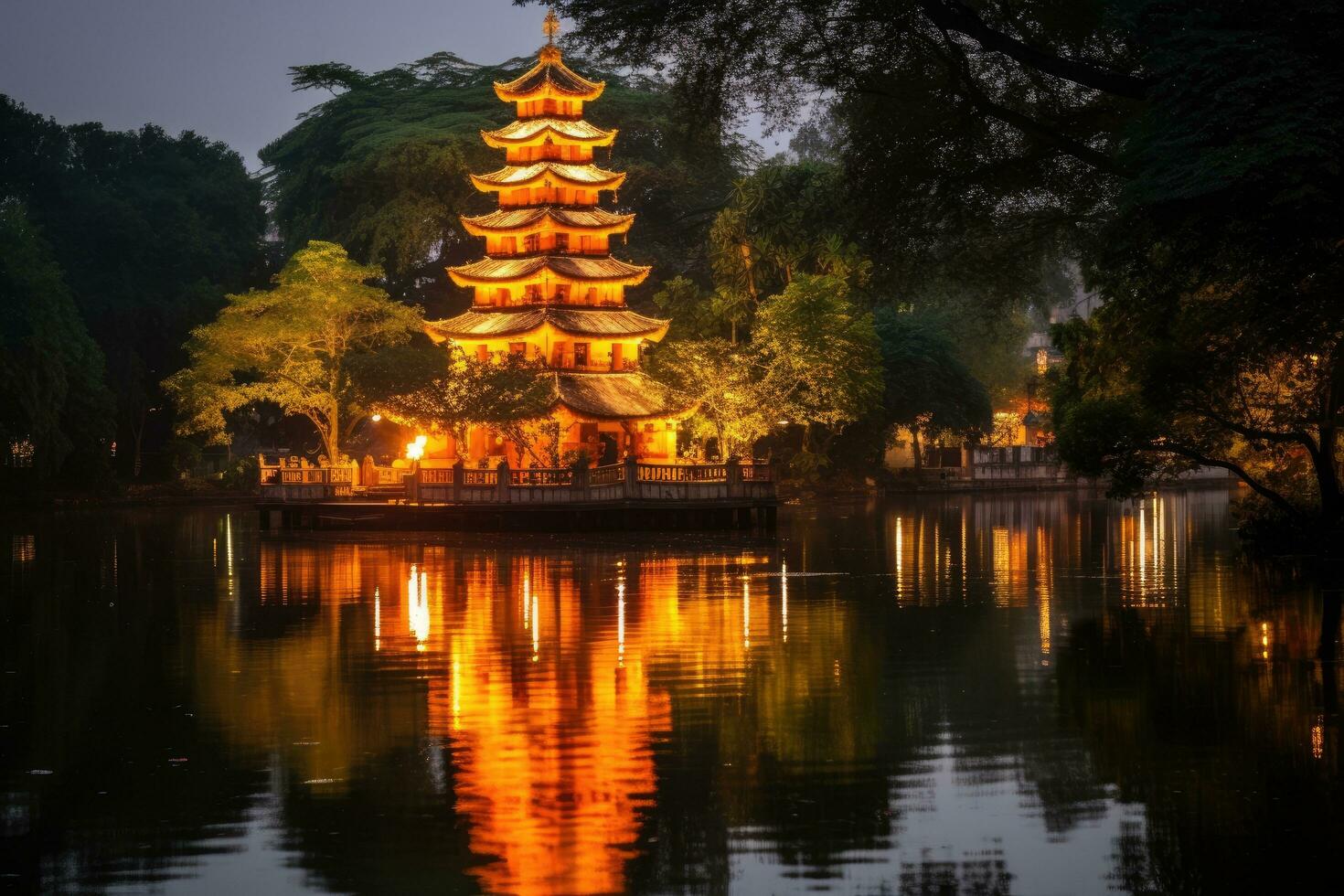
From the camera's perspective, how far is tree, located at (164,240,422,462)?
6250 cm

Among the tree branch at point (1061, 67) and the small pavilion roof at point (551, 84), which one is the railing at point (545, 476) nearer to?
the small pavilion roof at point (551, 84)

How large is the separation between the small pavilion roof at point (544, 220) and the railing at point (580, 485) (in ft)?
37.9

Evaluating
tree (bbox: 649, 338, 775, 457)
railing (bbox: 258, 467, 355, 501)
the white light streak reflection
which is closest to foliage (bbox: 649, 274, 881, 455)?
tree (bbox: 649, 338, 775, 457)

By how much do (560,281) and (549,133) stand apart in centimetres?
496

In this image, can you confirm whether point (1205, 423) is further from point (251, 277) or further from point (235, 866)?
point (251, 277)

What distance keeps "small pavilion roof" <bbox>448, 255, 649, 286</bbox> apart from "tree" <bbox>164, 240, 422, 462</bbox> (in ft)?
10.9

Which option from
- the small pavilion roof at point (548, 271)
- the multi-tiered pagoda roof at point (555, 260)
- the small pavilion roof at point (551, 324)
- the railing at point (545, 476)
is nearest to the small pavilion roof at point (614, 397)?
the multi-tiered pagoda roof at point (555, 260)

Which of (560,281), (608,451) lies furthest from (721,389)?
(560,281)

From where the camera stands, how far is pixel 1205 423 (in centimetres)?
3391

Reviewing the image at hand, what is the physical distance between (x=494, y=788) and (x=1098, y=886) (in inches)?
159

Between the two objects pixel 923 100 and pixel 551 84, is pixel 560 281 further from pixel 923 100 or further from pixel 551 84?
pixel 923 100

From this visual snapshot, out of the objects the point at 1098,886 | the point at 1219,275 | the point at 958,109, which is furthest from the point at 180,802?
the point at 958,109

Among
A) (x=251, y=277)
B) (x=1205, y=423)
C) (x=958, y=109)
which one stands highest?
(x=251, y=277)

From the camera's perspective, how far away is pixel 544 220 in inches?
2424
